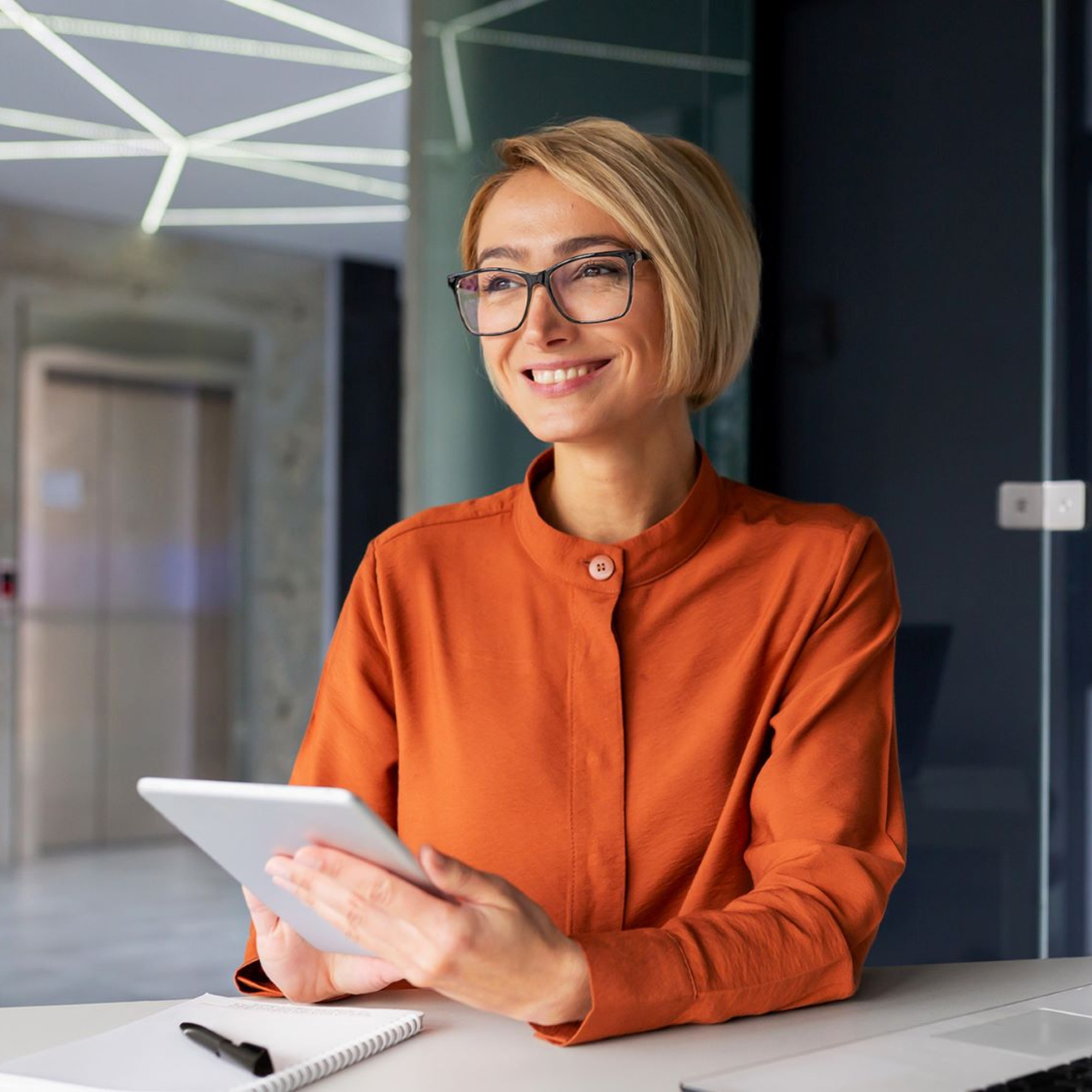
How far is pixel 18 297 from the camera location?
6.87 metres

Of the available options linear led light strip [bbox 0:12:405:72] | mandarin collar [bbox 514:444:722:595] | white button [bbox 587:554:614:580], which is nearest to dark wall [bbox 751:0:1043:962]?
mandarin collar [bbox 514:444:722:595]

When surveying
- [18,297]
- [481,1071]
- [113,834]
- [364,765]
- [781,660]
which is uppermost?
[18,297]

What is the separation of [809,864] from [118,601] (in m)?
6.62

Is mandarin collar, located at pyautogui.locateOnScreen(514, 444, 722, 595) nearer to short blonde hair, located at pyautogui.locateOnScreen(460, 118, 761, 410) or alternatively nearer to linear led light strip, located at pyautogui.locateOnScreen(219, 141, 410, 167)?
short blonde hair, located at pyautogui.locateOnScreen(460, 118, 761, 410)

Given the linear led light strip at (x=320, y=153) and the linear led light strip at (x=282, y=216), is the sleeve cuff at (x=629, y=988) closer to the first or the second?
the linear led light strip at (x=320, y=153)

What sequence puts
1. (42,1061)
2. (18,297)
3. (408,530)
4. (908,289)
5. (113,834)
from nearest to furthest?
(42,1061) < (408,530) < (908,289) < (18,297) < (113,834)

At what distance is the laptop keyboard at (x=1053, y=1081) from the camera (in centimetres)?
90

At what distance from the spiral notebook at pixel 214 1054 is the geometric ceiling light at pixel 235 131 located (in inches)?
136

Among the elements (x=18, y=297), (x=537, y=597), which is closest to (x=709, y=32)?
(x=537, y=597)

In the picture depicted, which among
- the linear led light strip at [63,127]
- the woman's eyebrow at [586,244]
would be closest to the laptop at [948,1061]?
the woman's eyebrow at [586,244]

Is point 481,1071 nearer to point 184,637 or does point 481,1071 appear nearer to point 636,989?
point 636,989

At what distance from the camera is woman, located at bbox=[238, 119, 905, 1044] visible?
1.39m

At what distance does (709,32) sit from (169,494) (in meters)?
5.00

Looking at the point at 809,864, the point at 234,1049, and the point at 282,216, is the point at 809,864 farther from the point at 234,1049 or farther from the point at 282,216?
the point at 282,216
